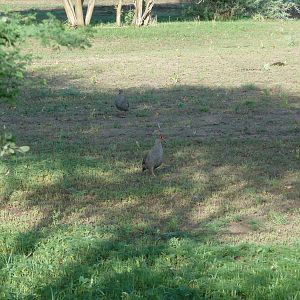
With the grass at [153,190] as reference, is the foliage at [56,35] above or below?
above

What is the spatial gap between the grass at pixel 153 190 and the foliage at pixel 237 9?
1573cm

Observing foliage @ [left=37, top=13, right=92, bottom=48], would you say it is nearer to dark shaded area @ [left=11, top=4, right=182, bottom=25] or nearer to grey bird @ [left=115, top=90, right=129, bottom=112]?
grey bird @ [left=115, top=90, right=129, bottom=112]

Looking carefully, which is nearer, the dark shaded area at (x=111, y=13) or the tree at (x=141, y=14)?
the tree at (x=141, y=14)

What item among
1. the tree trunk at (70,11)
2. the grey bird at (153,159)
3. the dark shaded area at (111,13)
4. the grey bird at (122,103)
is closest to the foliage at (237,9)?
the dark shaded area at (111,13)

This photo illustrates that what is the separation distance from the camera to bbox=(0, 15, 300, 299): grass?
6621 mm

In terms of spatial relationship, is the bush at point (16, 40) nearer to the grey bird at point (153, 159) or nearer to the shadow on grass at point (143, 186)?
the shadow on grass at point (143, 186)

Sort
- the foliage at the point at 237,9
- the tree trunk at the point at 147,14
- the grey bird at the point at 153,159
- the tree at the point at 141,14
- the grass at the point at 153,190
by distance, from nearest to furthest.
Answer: the grass at the point at 153,190 < the grey bird at the point at 153,159 < the tree at the point at 141,14 < the tree trunk at the point at 147,14 < the foliage at the point at 237,9

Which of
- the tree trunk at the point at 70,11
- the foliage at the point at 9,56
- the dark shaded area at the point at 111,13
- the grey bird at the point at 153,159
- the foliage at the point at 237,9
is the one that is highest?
the foliage at the point at 9,56

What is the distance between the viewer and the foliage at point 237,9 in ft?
113

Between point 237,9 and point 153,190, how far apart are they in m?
26.3

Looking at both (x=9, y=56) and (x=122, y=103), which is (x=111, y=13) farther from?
(x=9, y=56)

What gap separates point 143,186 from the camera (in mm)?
9539

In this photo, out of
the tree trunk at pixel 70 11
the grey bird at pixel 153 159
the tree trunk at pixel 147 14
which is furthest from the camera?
the tree trunk at pixel 147 14

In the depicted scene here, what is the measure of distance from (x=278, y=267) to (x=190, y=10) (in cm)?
2885
